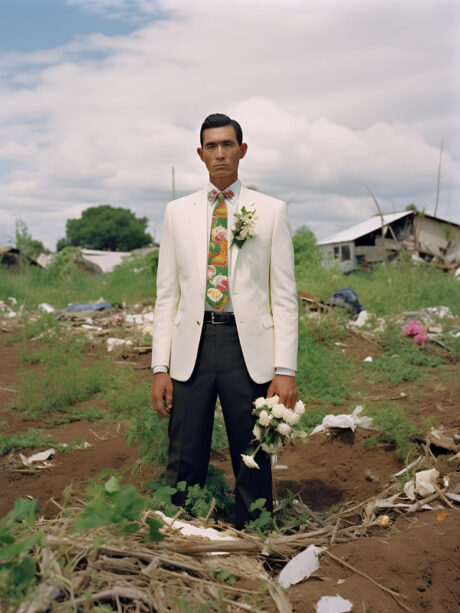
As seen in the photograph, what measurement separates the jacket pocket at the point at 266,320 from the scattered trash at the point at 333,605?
1339 mm

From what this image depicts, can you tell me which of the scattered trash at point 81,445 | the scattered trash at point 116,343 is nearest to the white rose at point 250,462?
the scattered trash at point 81,445

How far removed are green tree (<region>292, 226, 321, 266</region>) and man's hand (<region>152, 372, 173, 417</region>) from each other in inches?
558

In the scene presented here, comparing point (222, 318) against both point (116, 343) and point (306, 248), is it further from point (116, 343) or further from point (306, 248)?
point (306, 248)

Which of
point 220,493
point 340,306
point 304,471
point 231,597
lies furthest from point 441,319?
point 231,597

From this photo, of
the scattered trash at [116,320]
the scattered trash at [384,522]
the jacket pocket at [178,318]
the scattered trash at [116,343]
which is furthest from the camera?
the scattered trash at [116,320]

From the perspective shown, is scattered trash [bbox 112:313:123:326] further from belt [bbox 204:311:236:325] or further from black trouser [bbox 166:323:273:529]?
belt [bbox 204:311:236:325]

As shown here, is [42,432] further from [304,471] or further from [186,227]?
[186,227]

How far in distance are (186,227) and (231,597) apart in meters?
1.84

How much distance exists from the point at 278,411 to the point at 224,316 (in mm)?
569

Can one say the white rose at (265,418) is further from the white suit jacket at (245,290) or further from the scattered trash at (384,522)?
the scattered trash at (384,522)

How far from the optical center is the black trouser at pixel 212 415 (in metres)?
3.18

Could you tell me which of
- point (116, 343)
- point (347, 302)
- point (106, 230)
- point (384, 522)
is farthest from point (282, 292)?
point (106, 230)

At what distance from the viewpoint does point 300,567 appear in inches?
106

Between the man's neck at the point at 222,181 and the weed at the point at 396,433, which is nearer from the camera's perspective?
the man's neck at the point at 222,181
